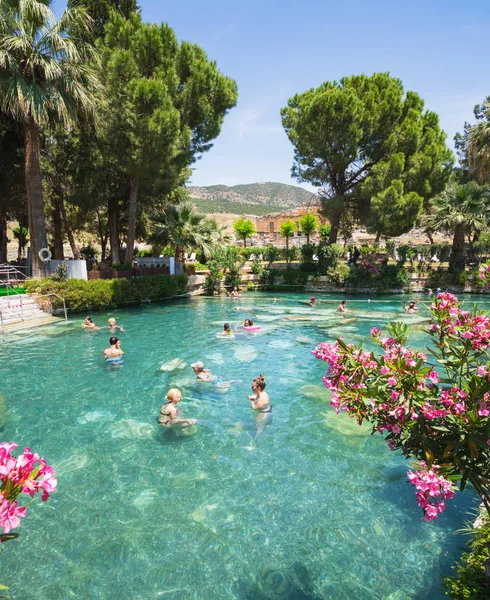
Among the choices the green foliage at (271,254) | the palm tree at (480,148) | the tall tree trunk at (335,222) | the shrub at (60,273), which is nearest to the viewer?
the shrub at (60,273)

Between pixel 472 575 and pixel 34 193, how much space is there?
2169cm

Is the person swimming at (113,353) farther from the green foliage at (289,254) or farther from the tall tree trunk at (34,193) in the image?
the green foliage at (289,254)

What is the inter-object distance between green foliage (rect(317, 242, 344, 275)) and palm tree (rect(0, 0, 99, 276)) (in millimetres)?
18579

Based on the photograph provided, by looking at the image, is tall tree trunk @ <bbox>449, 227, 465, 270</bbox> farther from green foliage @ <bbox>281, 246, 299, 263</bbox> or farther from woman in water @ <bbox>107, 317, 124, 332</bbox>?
woman in water @ <bbox>107, 317, 124, 332</bbox>

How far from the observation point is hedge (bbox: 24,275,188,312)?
1883 cm

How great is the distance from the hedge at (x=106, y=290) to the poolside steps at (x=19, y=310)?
77 centimetres

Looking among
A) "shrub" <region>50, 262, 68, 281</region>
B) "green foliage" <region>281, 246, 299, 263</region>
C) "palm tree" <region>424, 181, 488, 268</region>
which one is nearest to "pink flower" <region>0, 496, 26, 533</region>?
"shrub" <region>50, 262, 68, 281</region>

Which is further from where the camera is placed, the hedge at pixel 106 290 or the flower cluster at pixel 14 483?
the hedge at pixel 106 290

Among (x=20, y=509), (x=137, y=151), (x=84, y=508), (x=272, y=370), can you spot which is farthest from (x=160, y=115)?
(x=20, y=509)

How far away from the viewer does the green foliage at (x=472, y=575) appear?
3871 mm

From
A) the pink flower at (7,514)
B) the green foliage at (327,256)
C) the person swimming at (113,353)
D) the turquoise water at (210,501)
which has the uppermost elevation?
the green foliage at (327,256)

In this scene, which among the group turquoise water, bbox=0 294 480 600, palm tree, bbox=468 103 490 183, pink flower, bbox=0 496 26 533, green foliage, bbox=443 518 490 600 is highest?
palm tree, bbox=468 103 490 183

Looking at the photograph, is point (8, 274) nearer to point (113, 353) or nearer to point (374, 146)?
point (113, 353)

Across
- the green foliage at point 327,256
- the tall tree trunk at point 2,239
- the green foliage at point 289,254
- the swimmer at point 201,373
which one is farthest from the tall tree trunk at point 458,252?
the tall tree trunk at point 2,239
